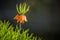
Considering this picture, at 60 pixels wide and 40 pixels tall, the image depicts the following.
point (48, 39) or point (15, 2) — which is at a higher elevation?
point (15, 2)

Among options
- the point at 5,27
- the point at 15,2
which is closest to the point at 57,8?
the point at 15,2

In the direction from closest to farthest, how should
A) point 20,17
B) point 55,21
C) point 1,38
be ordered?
1. point 1,38
2. point 20,17
3. point 55,21

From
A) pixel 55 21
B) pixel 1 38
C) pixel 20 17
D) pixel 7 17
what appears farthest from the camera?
pixel 55 21

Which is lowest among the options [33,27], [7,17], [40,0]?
[33,27]

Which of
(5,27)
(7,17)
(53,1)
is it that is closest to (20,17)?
(5,27)

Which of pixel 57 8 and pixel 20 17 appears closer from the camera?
pixel 20 17

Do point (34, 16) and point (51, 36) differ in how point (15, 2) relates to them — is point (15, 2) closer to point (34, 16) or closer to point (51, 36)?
point (34, 16)

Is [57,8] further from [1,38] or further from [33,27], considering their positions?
[1,38]
